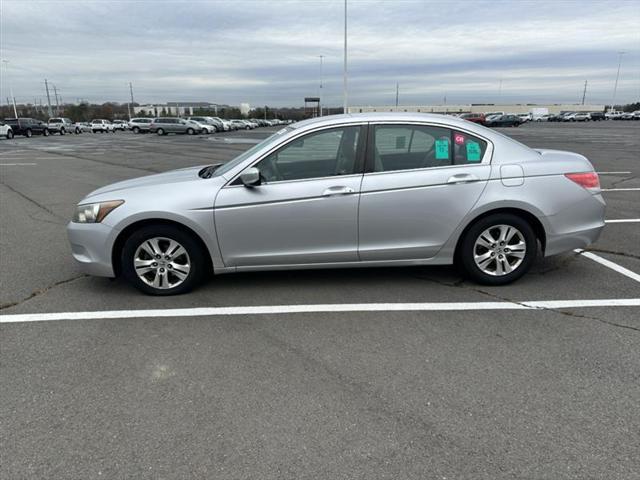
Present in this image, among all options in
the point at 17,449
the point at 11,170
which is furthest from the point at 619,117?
the point at 17,449

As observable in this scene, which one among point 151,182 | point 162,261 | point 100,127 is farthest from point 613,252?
point 100,127

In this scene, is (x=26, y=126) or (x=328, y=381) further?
(x=26, y=126)

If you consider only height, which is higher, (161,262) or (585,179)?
(585,179)

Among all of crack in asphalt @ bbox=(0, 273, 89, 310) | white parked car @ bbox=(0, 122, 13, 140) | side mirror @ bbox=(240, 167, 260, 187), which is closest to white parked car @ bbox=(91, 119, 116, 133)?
white parked car @ bbox=(0, 122, 13, 140)

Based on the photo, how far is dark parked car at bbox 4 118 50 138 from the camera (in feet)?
144

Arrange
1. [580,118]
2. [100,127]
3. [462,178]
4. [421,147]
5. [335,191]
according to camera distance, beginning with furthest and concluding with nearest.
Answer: [580,118]
[100,127]
[421,147]
[462,178]
[335,191]

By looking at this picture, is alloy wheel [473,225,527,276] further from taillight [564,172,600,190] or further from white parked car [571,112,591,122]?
white parked car [571,112,591,122]

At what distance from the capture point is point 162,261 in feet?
14.6

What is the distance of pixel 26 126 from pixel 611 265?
5199 centimetres

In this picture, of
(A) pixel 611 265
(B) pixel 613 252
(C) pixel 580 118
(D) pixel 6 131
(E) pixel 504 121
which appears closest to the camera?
(A) pixel 611 265

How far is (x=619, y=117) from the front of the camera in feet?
291

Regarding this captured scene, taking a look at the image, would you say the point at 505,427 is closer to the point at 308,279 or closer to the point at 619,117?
the point at 308,279

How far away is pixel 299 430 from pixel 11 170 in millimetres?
17343

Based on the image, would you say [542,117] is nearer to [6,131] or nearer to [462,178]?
[6,131]
